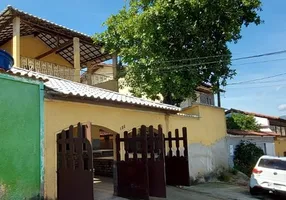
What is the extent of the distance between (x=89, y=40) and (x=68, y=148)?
11659 mm

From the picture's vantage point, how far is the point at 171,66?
1619 centimetres

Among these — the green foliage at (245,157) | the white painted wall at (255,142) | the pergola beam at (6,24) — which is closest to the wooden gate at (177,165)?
the white painted wall at (255,142)

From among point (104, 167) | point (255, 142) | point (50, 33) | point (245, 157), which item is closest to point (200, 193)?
point (104, 167)

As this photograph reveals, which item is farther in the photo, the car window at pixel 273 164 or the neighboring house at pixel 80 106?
the car window at pixel 273 164

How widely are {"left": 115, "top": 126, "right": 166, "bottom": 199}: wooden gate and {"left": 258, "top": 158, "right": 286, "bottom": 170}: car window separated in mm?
4920

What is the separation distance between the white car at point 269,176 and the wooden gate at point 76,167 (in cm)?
755

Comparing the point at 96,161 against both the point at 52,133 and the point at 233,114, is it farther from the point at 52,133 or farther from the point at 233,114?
the point at 233,114

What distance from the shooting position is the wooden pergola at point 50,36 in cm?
1492

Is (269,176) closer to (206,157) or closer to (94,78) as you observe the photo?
(206,157)

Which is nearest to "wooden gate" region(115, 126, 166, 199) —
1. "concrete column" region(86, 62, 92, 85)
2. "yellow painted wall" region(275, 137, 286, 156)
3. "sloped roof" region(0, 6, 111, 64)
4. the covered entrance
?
the covered entrance

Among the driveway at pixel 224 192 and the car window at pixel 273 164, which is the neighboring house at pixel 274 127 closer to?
the driveway at pixel 224 192

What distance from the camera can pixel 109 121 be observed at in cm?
1046

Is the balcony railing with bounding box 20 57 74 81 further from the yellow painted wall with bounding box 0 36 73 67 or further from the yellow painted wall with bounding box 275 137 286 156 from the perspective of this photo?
the yellow painted wall with bounding box 275 137 286 156

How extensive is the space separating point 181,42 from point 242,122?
10236 millimetres
